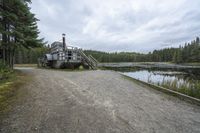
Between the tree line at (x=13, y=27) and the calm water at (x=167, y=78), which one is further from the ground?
the tree line at (x=13, y=27)

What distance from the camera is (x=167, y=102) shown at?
5449 millimetres

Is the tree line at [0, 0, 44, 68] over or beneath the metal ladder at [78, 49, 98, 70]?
over

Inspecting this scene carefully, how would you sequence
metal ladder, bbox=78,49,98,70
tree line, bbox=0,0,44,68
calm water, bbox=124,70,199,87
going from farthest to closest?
1. metal ladder, bbox=78,49,98,70
2. tree line, bbox=0,0,44,68
3. calm water, bbox=124,70,199,87

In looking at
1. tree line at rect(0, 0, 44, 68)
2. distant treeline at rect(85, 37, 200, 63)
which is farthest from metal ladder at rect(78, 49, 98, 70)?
distant treeline at rect(85, 37, 200, 63)

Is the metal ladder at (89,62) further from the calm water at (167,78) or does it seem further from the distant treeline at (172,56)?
the distant treeline at (172,56)

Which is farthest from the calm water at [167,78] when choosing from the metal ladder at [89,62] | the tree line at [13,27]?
the tree line at [13,27]

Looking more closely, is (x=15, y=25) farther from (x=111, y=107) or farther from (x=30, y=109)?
(x=111, y=107)

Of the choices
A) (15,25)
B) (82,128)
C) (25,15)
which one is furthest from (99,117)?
(25,15)

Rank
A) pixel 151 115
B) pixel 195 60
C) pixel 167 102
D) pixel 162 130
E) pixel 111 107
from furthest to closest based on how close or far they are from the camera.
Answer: pixel 195 60 → pixel 167 102 → pixel 111 107 → pixel 151 115 → pixel 162 130

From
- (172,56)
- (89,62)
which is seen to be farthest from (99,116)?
(172,56)

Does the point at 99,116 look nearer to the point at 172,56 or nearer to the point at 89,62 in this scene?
the point at 89,62

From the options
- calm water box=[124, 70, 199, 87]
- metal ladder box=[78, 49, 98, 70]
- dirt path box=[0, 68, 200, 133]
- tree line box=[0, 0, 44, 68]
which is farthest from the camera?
metal ladder box=[78, 49, 98, 70]

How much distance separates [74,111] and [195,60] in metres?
76.2

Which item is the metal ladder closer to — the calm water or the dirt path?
the calm water
